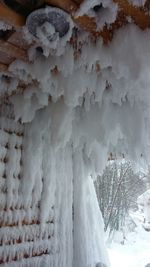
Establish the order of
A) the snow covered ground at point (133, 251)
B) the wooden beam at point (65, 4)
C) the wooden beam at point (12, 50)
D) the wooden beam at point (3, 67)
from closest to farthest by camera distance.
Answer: the wooden beam at point (65, 4) < the wooden beam at point (12, 50) < the wooden beam at point (3, 67) < the snow covered ground at point (133, 251)

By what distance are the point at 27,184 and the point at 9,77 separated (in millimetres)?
1194

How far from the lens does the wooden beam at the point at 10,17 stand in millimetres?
1639

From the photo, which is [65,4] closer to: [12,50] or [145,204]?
[12,50]

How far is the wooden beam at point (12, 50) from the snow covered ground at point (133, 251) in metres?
9.00

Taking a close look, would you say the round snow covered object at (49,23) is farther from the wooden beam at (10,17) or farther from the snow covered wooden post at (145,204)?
the snow covered wooden post at (145,204)

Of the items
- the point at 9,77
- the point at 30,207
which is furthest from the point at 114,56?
the point at 30,207

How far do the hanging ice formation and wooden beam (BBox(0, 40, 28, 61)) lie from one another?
0.07 m

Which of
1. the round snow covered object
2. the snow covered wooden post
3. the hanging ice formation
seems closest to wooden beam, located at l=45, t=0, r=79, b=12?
the round snow covered object

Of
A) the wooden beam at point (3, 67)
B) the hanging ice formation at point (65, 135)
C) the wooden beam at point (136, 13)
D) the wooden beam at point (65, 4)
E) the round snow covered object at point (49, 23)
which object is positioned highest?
the wooden beam at point (136, 13)

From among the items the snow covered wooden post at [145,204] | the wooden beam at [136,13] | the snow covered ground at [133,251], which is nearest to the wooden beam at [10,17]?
the wooden beam at [136,13]

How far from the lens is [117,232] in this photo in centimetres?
1370

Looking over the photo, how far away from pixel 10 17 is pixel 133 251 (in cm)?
1290

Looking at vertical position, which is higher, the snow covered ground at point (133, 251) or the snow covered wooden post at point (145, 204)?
the snow covered wooden post at point (145, 204)

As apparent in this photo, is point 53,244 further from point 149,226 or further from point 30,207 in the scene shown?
point 149,226
